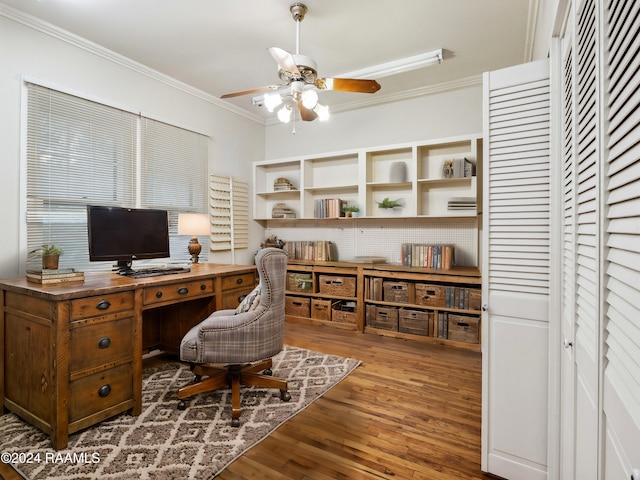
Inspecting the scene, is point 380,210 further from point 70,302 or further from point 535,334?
point 70,302

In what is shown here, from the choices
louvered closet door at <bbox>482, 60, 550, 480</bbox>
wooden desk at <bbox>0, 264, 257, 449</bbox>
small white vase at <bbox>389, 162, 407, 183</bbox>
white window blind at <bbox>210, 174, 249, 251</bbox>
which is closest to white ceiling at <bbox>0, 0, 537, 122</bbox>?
small white vase at <bbox>389, 162, 407, 183</bbox>

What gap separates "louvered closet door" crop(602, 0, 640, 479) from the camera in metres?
0.64

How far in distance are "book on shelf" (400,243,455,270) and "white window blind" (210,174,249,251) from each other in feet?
7.06

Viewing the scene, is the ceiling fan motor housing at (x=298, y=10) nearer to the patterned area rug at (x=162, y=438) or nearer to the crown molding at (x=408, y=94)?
the crown molding at (x=408, y=94)

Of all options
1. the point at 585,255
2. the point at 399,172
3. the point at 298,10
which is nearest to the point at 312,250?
the point at 399,172

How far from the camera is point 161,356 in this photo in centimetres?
329

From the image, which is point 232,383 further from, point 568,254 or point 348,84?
→ point 348,84

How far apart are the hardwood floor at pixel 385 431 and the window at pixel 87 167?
175cm

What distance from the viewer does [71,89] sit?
2830mm

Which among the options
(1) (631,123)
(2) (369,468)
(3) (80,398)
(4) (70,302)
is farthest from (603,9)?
(3) (80,398)

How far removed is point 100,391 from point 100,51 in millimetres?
2824

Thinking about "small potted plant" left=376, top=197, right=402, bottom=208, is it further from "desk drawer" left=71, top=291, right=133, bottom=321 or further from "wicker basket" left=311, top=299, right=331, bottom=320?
"desk drawer" left=71, top=291, right=133, bottom=321

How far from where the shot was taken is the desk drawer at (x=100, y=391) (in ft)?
6.26

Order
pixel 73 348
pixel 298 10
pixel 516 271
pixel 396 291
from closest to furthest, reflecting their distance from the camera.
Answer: pixel 516 271 → pixel 73 348 → pixel 298 10 → pixel 396 291
